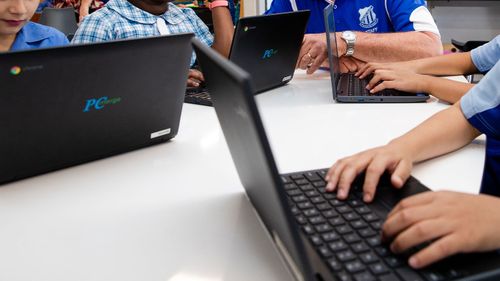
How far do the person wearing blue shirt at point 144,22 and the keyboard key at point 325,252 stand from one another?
3.79 feet

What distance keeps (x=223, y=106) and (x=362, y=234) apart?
0.69 feet

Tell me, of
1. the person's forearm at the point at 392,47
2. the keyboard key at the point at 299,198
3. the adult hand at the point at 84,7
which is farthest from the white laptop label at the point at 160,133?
the adult hand at the point at 84,7

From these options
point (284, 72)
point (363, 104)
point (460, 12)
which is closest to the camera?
point (363, 104)

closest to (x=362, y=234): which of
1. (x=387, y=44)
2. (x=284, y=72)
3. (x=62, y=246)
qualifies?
(x=62, y=246)

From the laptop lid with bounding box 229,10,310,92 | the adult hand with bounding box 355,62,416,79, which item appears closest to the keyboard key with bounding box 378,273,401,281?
the laptop lid with bounding box 229,10,310,92

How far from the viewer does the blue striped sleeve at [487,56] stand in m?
1.29

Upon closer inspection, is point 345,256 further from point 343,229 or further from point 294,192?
point 294,192

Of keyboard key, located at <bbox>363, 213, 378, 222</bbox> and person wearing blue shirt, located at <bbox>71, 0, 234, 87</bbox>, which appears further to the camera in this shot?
person wearing blue shirt, located at <bbox>71, 0, 234, 87</bbox>

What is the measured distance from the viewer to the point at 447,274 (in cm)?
41

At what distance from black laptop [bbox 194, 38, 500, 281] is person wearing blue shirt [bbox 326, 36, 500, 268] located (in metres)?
0.01

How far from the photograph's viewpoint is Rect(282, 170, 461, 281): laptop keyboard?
409 mm

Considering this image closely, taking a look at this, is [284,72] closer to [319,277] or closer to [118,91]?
[118,91]

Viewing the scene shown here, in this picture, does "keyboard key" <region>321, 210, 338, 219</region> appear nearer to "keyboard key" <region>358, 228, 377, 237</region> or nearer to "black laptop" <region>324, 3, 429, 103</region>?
"keyboard key" <region>358, 228, 377, 237</region>

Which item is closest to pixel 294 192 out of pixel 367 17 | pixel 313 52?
pixel 313 52
